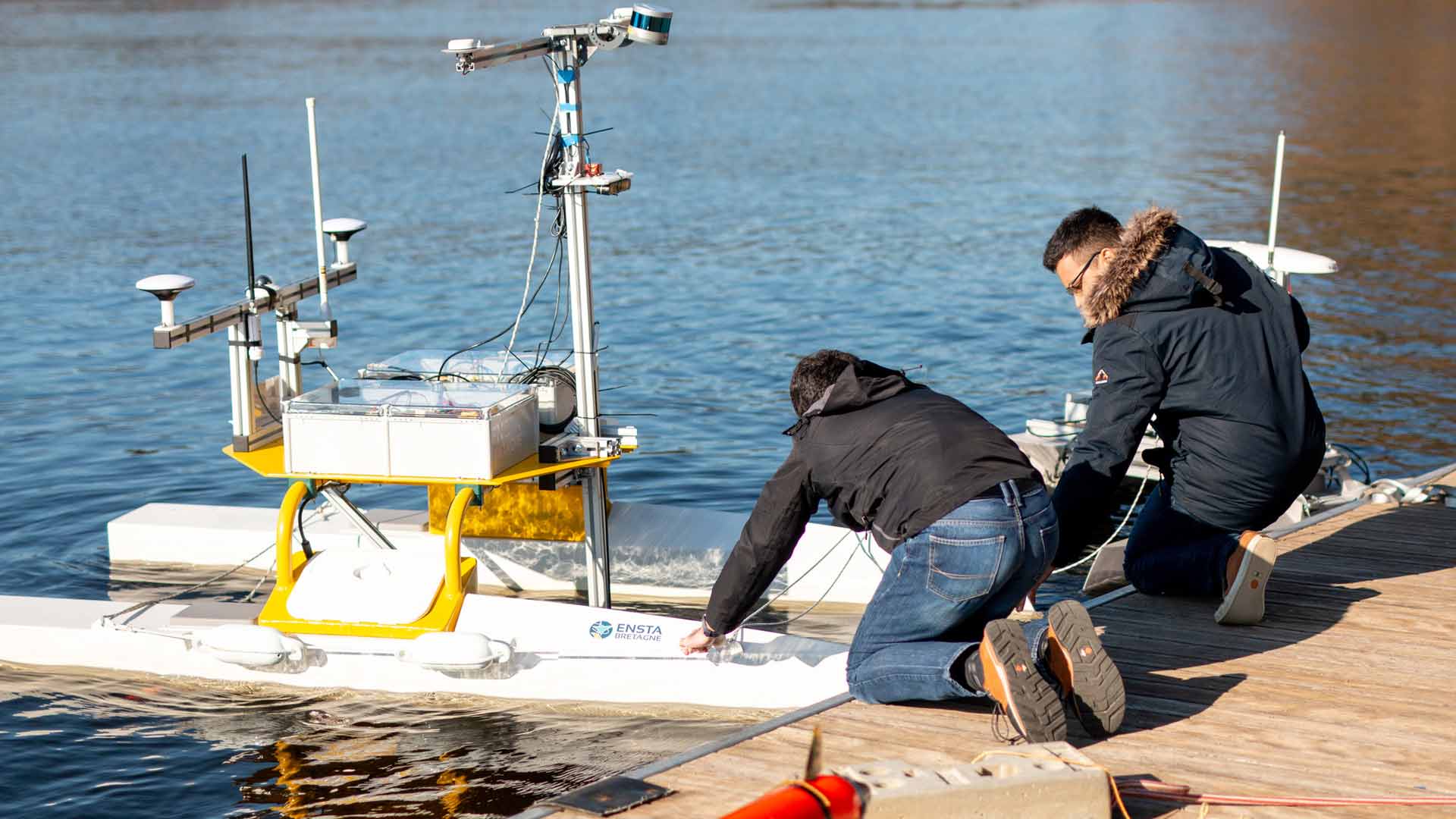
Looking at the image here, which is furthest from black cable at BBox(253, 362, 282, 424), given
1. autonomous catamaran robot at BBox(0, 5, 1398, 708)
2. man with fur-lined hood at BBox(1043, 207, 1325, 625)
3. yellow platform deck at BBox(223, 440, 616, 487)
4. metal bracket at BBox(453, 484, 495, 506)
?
man with fur-lined hood at BBox(1043, 207, 1325, 625)

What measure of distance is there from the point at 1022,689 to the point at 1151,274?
68.8 inches

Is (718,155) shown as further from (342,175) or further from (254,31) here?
(254,31)

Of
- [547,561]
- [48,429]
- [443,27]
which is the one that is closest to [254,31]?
[443,27]

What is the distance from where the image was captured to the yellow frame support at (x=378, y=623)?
7.00 m

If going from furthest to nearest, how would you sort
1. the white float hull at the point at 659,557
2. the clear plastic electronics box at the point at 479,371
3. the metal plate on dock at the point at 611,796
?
the white float hull at the point at 659,557 < the clear plastic electronics box at the point at 479,371 < the metal plate on dock at the point at 611,796

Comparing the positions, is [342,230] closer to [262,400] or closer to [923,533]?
[262,400]

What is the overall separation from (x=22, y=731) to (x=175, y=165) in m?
22.3

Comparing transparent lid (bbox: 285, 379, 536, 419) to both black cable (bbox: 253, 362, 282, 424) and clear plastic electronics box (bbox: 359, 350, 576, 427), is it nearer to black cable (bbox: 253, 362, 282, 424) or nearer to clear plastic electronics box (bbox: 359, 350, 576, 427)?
clear plastic electronics box (bbox: 359, 350, 576, 427)

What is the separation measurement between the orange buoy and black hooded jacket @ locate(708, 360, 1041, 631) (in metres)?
1.19

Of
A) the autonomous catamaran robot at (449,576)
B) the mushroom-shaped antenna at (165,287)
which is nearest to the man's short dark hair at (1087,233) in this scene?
the autonomous catamaran robot at (449,576)

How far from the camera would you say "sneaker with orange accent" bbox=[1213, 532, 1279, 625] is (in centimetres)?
581

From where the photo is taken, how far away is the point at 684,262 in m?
19.9

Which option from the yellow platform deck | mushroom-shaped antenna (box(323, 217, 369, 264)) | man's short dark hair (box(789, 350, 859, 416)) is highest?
mushroom-shaped antenna (box(323, 217, 369, 264))

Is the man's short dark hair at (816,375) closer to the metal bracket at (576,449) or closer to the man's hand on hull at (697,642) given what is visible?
the man's hand on hull at (697,642)
